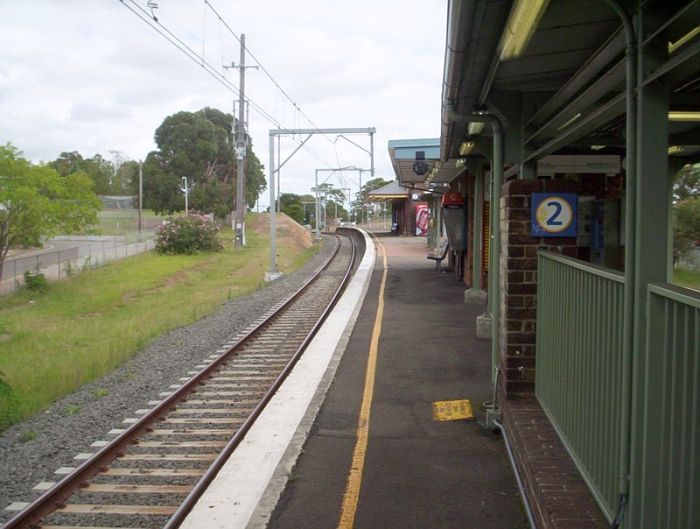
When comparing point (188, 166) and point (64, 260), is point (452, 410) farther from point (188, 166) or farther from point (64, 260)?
point (188, 166)

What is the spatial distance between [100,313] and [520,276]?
18874 millimetres

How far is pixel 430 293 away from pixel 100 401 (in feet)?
33.1

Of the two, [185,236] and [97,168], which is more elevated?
[97,168]

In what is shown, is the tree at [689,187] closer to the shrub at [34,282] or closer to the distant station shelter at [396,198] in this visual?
the shrub at [34,282]

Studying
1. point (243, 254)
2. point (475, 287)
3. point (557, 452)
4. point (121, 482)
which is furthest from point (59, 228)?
point (557, 452)

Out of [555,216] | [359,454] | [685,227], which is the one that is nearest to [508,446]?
[359,454]

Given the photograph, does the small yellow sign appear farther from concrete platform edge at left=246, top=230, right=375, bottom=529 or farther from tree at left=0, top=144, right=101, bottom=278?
tree at left=0, top=144, right=101, bottom=278

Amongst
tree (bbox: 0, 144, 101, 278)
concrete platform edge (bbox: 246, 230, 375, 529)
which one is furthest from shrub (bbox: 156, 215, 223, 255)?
concrete platform edge (bbox: 246, 230, 375, 529)

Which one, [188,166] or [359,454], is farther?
[188,166]

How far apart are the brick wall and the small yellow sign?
0.99 m

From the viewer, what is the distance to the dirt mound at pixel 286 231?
5331cm

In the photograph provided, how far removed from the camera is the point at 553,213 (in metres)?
6.00

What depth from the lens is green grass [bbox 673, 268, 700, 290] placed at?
4.36 meters

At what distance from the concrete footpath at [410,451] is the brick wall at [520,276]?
71 centimetres
